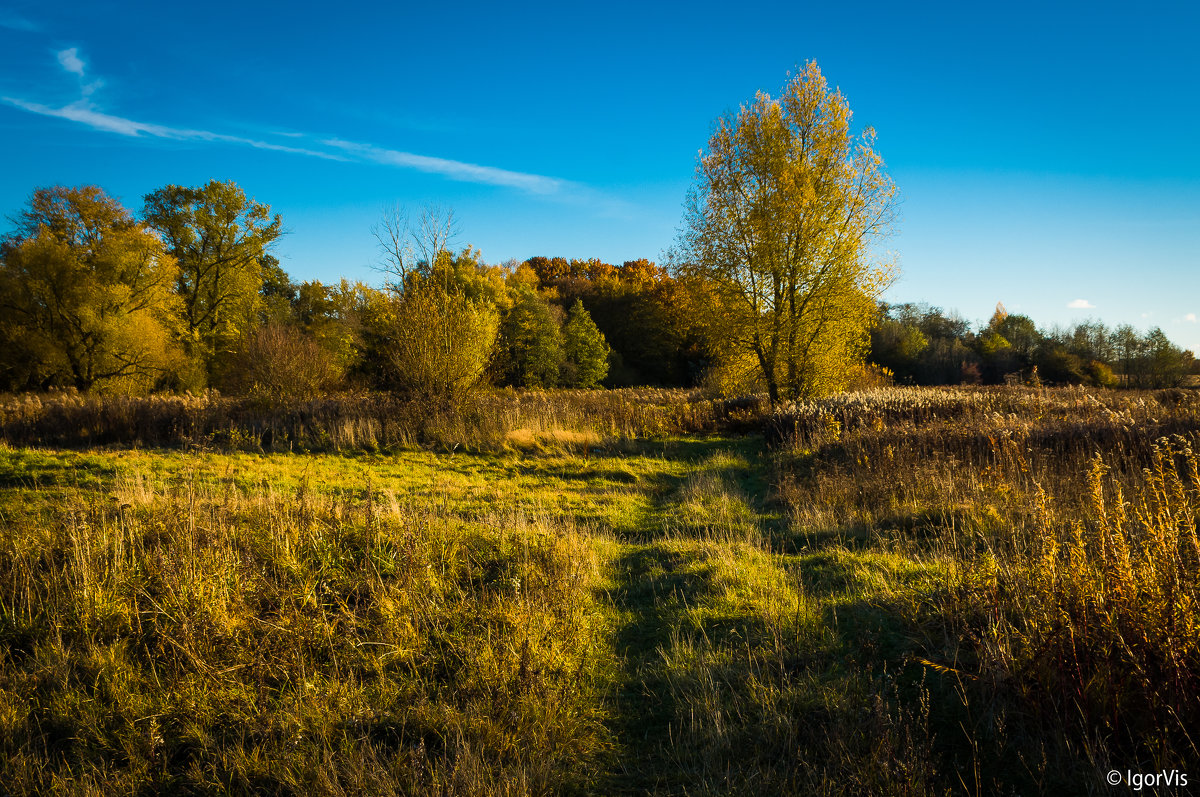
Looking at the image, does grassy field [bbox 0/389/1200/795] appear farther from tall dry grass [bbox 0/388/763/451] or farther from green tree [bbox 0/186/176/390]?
green tree [bbox 0/186/176/390]

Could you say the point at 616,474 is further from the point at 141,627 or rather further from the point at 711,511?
the point at 141,627

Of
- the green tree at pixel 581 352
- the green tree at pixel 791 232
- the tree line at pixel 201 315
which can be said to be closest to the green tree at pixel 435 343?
the tree line at pixel 201 315

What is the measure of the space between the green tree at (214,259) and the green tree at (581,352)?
22471mm

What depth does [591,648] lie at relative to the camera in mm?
4062

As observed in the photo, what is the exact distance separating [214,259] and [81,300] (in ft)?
23.4

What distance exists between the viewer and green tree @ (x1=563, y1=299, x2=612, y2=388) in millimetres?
46312

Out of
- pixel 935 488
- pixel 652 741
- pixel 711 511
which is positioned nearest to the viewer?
pixel 652 741

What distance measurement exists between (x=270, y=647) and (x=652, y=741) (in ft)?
8.67

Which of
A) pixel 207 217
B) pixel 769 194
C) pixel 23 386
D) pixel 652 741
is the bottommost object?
pixel 652 741

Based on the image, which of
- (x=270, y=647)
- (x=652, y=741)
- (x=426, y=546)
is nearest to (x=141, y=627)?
(x=270, y=647)

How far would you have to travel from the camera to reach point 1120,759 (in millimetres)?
2545

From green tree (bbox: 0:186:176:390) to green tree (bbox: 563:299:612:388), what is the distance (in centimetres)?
2685

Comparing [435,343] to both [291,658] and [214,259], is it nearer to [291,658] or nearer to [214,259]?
[291,658]

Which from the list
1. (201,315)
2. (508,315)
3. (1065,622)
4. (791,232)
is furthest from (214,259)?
(1065,622)
